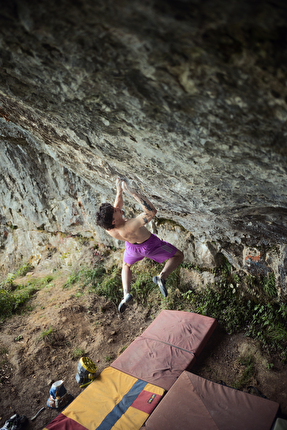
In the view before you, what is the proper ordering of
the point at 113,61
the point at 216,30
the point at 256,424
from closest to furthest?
the point at 216,30 < the point at 113,61 < the point at 256,424

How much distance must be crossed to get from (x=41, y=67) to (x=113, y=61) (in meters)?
0.68

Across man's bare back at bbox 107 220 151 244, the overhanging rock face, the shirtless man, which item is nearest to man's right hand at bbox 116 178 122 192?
the shirtless man

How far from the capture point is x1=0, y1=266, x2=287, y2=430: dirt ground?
14.3 feet

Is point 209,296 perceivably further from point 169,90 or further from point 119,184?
point 169,90

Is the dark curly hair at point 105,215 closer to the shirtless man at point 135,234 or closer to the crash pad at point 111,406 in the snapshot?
the shirtless man at point 135,234

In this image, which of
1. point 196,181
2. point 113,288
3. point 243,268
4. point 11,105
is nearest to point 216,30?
point 196,181

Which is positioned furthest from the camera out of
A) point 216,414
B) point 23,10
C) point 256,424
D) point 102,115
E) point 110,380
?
point 110,380

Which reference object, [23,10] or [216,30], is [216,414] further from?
[23,10]

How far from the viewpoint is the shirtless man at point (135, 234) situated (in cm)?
398

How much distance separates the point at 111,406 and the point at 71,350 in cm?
209

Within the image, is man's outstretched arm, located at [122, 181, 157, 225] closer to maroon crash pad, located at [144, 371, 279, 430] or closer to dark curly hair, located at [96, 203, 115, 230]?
dark curly hair, located at [96, 203, 115, 230]

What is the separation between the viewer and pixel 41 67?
→ 2.11 meters

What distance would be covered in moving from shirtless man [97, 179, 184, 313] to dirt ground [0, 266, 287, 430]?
1.69 meters

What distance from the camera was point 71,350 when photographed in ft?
18.0
